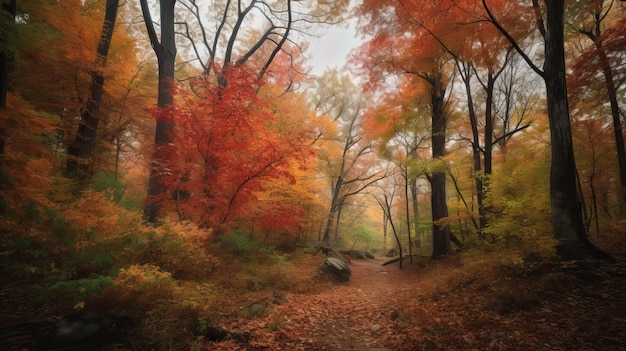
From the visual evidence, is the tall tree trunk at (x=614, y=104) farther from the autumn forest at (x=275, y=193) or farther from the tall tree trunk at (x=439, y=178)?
the tall tree trunk at (x=439, y=178)

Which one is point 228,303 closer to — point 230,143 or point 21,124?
point 230,143

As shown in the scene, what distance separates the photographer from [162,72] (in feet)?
24.1

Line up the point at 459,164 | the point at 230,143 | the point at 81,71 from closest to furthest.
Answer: the point at 230,143 → the point at 81,71 → the point at 459,164

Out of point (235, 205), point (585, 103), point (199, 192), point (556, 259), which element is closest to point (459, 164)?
point (585, 103)

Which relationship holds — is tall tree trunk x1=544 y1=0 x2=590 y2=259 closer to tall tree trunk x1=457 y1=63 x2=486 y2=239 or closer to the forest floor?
the forest floor

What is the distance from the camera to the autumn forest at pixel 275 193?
3.36 m

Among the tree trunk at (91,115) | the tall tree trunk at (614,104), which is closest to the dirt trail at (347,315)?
the tree trunk at (91,115)

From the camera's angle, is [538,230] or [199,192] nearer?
[538,230]

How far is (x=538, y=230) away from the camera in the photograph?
564 cm

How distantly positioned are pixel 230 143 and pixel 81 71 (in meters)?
5.94

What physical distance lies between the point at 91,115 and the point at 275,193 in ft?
23.3

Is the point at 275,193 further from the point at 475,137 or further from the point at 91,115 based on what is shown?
the point at 475,137

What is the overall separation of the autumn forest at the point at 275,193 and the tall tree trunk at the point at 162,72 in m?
0.06

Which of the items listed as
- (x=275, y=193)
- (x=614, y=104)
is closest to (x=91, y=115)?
(x=275, y=193)
